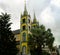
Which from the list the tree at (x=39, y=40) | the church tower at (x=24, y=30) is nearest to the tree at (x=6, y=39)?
the tree at (x=39, y=40)

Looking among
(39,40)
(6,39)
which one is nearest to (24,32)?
(39,40)

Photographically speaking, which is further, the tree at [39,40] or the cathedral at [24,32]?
the cathedral at [24,32]

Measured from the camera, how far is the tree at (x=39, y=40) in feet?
180

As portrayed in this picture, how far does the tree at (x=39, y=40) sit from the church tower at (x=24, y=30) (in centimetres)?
264

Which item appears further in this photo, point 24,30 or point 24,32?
point 24,30

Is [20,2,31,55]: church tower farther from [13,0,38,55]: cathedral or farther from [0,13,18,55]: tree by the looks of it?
[0,13,18,55]: tree

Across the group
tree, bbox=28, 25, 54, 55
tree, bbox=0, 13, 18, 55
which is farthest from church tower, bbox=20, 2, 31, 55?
tree, bbox=0, 13, 18, 55

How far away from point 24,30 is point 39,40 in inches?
311

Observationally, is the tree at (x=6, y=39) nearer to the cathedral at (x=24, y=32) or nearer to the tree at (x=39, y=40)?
the tree at (x=39, y=40)

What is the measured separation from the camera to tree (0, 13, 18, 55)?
3782 cm

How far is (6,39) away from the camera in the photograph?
38969 mm

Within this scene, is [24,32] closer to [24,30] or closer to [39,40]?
[24,30]

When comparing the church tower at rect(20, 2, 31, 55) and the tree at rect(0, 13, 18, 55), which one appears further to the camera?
the church tower at rect(20, 2, 31, 55)

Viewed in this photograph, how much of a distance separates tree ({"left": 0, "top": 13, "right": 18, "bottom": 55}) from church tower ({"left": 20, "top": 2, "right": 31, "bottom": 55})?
64.4 ft
